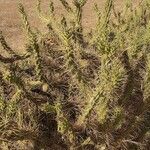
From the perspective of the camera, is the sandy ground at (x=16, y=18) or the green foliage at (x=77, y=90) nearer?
the green foliage at (x=77, y=90)

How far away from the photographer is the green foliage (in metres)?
3.12

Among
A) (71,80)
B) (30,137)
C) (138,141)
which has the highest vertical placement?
(71,80)

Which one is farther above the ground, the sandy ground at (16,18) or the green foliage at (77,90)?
the green foliage at (77,90)

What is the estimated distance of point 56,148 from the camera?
11.2 ft

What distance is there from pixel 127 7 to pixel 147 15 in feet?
0.71

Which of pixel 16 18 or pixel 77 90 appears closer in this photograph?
pixel 77 90

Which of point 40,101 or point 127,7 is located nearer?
point 40,101

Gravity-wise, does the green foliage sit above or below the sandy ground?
above

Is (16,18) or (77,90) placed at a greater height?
(77,90)

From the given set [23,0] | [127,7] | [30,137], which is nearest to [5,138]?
[30,137]

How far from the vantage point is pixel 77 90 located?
11.7 ft

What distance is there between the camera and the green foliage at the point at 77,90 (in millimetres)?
3123

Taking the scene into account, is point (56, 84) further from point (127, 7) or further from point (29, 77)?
point (127, 7)

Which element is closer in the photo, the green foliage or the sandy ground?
the green foliage
